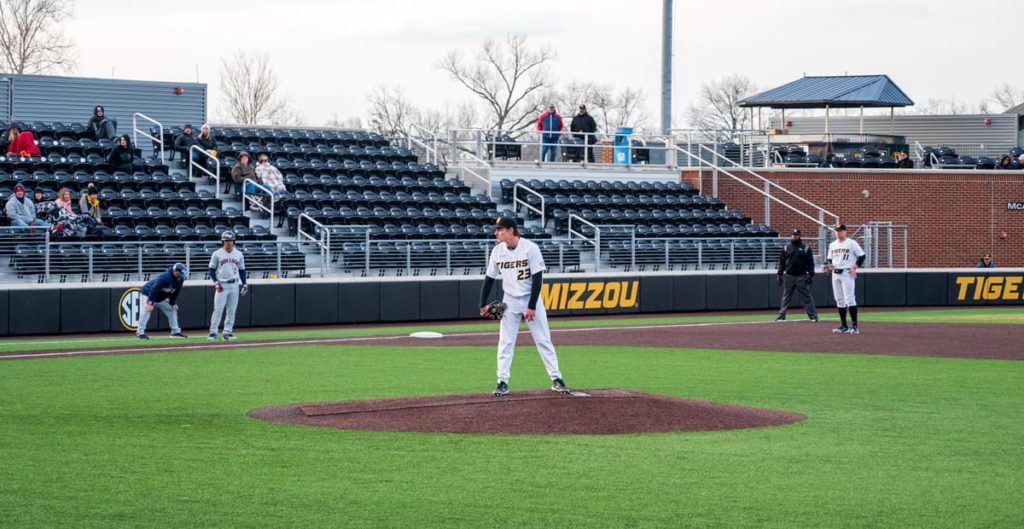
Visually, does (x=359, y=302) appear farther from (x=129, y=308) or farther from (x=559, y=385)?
(x=559, y=385)

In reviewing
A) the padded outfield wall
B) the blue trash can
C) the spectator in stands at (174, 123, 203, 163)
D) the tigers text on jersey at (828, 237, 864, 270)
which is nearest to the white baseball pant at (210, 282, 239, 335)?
the padded outfield wall

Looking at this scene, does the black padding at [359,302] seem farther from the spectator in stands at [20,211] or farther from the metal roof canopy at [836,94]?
the metal roof canopy at [836,94]

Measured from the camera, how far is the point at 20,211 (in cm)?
2456

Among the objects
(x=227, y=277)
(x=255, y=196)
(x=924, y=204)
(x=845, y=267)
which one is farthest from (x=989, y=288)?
(x=227, y=277)

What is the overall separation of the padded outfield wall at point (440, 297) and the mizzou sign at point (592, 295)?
0.08 feet

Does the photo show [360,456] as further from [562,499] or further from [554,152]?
[554,152]

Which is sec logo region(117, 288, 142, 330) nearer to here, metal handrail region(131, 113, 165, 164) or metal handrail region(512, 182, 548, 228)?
metal handrail region(131, 113, 165, 164)

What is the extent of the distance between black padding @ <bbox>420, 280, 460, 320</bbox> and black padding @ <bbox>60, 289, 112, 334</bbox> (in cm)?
687

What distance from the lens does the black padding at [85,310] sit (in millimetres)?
23781

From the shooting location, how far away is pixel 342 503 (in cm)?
759

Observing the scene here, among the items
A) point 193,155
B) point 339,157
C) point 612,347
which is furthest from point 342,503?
point 339,157

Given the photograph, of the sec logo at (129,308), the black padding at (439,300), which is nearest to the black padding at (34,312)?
the sec logo at (129,308)

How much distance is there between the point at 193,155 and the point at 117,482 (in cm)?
2466

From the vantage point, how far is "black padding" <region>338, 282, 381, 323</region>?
88.3 feet
